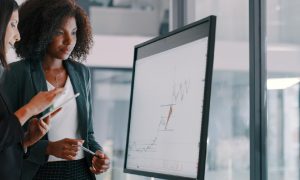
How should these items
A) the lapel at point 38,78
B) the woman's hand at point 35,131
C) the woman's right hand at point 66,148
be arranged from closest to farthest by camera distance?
the woman's hand at point 35,131, the woman's right hand at point 66,148, the lapel at point 38,78

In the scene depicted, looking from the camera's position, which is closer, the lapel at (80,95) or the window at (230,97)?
the lapel at (80,95)

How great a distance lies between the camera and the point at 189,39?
1.77m

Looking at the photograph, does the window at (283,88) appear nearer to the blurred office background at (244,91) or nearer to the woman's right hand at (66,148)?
the blurred office background at (244,91)

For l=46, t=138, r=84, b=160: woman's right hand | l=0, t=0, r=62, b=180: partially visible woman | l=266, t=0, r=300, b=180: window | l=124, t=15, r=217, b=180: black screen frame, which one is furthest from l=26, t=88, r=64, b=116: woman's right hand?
l=266, t=0, r=300, b=180: window

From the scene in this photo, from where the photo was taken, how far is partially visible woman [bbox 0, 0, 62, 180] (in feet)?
5.33

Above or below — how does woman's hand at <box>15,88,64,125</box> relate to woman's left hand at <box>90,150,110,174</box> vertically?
above

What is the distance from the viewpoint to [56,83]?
2.17 meters

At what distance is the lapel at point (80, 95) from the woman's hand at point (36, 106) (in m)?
0.44

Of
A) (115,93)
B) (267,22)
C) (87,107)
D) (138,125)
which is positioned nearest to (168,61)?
(138,125)

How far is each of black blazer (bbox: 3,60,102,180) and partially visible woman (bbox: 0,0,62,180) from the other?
26cm

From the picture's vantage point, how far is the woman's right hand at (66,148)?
1955 millimetres

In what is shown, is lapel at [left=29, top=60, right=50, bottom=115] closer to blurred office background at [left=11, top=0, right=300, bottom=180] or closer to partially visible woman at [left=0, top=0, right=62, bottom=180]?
partially visible woman at [left=0, top=0, right=62, bottom=180]

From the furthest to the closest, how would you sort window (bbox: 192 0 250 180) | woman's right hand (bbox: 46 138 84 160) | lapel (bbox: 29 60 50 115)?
window (bbox: 192 0 250 180) → lapel (bbox: 29 60 50 115) → woman's right hand (bbox: 46 138 84 160)

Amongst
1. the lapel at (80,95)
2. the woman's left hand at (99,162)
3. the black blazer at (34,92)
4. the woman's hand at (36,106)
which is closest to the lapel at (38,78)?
the black blazer at (34,92)
